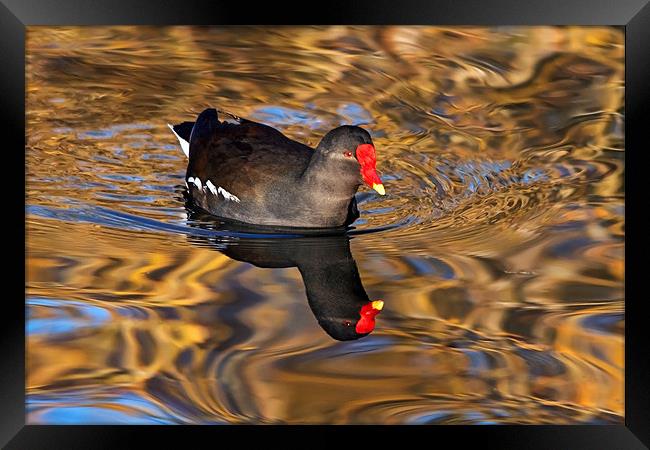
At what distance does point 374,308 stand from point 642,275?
116 centimetres

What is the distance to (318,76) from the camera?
7.28 m

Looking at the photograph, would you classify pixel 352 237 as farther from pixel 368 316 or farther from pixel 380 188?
pixel 368 316

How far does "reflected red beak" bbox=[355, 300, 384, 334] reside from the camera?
197 inches

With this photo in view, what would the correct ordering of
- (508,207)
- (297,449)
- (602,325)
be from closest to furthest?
(297,449) < (602,325) < (508,207)

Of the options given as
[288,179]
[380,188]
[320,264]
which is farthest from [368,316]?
[288,179]

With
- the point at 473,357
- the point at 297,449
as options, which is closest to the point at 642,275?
the point at 473,357

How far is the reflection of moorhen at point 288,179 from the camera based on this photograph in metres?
6.46

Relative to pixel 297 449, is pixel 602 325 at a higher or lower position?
higher

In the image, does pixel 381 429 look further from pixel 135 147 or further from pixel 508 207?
pixel 135 147

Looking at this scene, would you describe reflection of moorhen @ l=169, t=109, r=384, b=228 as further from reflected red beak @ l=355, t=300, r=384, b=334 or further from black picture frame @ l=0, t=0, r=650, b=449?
black picture frame @ l=0, t=0, r=650, b=449

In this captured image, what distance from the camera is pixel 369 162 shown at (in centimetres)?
641

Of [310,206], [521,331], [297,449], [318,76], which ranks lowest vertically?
[297,449]
